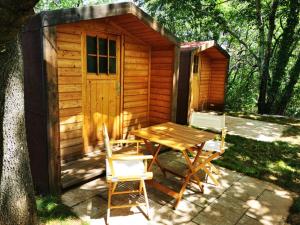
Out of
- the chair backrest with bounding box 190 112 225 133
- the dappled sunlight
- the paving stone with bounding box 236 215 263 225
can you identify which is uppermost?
the chair backrest with bounding box 190 112 225 133

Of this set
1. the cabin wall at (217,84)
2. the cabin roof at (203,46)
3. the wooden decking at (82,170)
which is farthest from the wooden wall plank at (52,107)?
the cabin wall at (217,84)

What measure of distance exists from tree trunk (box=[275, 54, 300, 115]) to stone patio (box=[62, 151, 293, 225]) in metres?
8.02

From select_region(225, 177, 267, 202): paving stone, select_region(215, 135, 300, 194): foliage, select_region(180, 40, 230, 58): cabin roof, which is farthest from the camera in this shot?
select_region(180, 40, 230, 58): cabin roof

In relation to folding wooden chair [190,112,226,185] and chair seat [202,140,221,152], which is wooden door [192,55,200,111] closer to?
folding wooden chair [190,112,226,185]

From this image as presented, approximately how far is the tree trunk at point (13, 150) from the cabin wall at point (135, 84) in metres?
2.99

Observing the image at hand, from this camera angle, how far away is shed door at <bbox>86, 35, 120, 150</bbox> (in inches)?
177

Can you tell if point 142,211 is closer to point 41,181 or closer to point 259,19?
point 41,181

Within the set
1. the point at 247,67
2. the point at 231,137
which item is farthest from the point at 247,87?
the point at 231,137

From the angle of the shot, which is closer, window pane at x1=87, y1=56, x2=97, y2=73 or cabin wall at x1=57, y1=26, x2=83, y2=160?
cabin wall at x1=57, y1=26, x2=83, y2=160

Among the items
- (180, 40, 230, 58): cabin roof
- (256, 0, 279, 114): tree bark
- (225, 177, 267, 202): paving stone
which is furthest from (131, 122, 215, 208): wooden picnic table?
(256, 0, 279, 114): tree bark

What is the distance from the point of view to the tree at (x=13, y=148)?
2236 millimetres

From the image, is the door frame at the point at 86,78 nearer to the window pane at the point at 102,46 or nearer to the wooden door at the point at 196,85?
the window pane at the point at 102,46

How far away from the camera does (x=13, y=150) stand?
2.35 metres

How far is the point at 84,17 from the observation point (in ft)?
11.0
